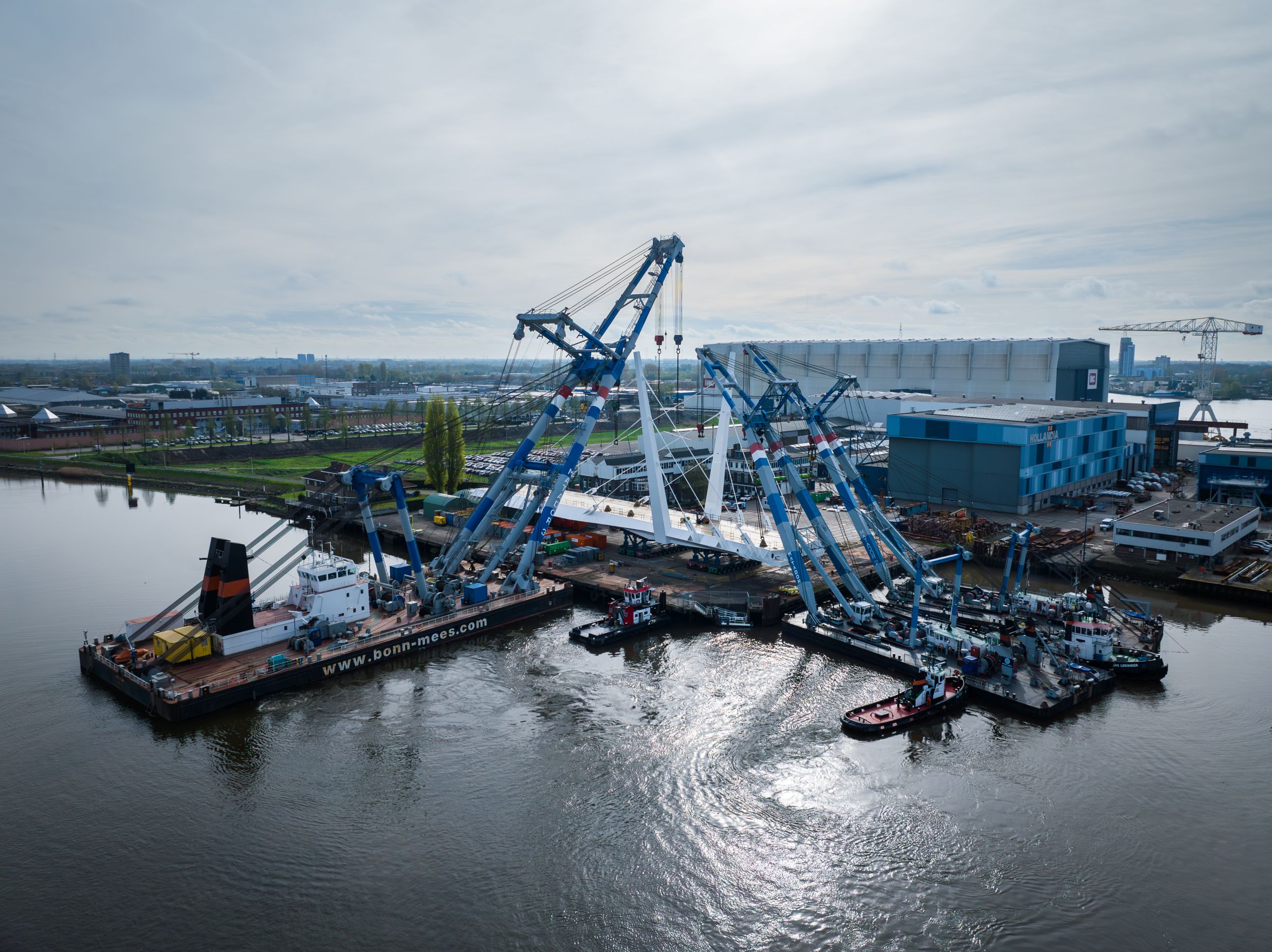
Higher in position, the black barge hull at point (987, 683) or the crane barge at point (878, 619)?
the crane barge at point (878, 619)

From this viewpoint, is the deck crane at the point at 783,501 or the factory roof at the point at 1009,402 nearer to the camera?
the deck crane at the point at 783,501

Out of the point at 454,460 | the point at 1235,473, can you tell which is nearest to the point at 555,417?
the point at 454,460

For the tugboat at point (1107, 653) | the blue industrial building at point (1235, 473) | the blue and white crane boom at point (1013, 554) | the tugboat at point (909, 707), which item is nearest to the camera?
the tugboat at point (909, 707)

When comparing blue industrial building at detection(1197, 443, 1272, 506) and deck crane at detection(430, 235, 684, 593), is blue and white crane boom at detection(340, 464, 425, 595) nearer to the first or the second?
deck crane at detection(430, 235, 684, 593)

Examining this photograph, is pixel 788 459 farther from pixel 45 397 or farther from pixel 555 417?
pixel 45 397

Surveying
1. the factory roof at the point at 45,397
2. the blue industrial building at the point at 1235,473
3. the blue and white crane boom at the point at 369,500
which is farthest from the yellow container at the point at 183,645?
the factory roof at the point at 45,397

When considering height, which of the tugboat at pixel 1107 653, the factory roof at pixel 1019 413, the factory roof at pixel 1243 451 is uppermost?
the factory roof at pixel 1019 413

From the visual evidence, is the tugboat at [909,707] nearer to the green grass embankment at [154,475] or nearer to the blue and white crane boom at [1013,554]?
the blue and white crane boom at [1013,554]

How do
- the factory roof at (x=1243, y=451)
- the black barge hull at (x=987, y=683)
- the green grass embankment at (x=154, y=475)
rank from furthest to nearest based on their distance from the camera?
the green grass embankment at (x=154, y=475) → the factory roof at (x=1243, y=451) → the black barge hull at (x=987, y=683)
